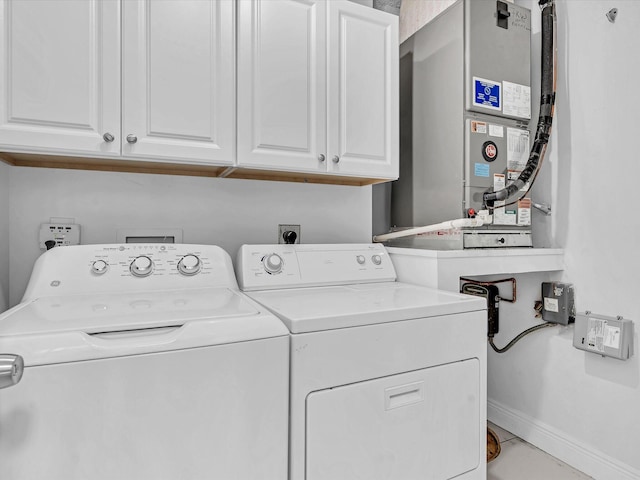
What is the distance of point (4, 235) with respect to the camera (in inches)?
55.1

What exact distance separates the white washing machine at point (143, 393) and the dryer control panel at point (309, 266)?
1.33 feet

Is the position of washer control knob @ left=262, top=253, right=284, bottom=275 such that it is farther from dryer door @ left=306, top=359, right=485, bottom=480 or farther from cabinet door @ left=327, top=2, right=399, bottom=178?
dryer door @ left=306, top=359, right=485, bottom=480

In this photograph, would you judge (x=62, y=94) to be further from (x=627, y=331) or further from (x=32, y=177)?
(x=627, y=331)

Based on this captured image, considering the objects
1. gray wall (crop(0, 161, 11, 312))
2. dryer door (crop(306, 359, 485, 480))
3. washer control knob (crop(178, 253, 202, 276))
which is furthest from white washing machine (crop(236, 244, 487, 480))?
gray wall (crop(0, 161, 11, 312))

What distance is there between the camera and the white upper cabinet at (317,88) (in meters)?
1.49

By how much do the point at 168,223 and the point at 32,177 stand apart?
1.71ft

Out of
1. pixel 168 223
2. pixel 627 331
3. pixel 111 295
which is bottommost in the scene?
pixel 627 331

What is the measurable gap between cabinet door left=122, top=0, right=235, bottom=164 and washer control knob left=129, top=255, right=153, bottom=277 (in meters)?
0.37

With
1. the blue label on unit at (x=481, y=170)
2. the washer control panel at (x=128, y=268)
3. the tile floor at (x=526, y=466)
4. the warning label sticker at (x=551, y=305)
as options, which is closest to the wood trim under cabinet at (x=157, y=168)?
the washer control panel at (x=128, y=268)

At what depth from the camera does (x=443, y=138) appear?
1893 millimetres

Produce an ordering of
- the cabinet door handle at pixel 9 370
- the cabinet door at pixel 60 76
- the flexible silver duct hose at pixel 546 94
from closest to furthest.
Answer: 1. the cabinet door handle at pixel 9 370
2. the cabinet door at pixel 60 76
3. the flexible silver duct hose at pixel 546 94

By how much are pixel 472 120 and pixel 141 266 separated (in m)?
1.58

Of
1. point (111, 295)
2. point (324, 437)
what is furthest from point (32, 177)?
point (324, 437)

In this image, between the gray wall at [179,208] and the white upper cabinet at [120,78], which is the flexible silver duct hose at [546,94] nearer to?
the gray wall at [179,208]
